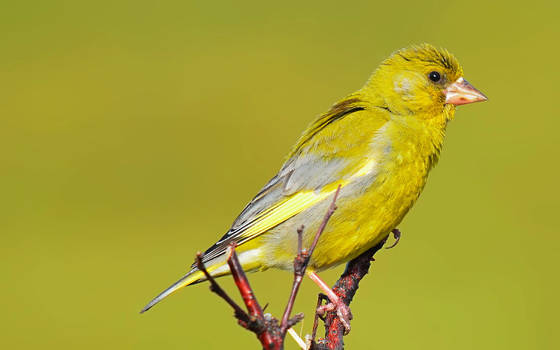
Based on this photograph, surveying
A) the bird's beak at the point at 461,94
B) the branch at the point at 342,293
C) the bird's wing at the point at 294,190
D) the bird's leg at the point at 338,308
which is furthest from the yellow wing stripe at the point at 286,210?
the bird's beak at the point at 461,94

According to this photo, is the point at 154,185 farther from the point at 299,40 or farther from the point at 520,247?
the point at 520,247

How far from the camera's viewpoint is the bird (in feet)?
8.35

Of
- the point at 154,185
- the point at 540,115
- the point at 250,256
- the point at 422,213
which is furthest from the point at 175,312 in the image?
the point at 540,115

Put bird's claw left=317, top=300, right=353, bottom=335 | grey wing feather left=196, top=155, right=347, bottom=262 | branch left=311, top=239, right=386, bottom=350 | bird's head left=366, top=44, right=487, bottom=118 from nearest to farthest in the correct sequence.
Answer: branch left=311, top=239, right=386, bottom=350 → bird's claw left=317, top=300, right=353, bottom=335 → grey wing feather left=196, top=155, right=347, bottom=262 → bird's head left=366, top=44, right=487, bottom=118

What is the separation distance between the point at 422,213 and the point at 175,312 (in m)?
1.61

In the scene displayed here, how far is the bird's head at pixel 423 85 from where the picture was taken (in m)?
2.83

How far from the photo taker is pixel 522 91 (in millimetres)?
5805

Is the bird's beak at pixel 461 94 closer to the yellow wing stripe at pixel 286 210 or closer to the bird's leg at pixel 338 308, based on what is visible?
the yellow wing stripe at pixel 286 210

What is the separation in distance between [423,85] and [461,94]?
0.48 ft

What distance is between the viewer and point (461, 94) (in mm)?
2863

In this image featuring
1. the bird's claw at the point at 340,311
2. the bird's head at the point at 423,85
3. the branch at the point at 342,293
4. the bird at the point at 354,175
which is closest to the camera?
the branch at the point at 342,293

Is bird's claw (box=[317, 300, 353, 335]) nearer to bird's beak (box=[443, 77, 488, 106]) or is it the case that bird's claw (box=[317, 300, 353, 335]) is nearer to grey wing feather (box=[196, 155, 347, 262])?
grey wing feather (box=[196, 155, 347, 262])

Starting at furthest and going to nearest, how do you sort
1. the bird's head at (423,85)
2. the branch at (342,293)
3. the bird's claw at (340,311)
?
the bird's head at (423,85) < the bird's claw at (340,311) < the branch at (342,293)

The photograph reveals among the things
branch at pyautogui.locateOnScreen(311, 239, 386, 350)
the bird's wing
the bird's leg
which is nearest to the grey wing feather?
the bird's wing
